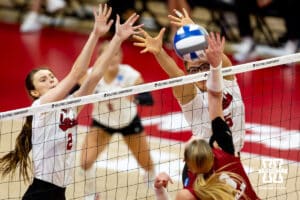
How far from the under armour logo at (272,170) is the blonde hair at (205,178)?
3412 millimetres

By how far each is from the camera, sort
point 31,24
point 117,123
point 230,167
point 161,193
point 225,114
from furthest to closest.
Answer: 1. point 31,24
2. point 117,123
3. point 225,114
4. point 230,167
5. point 161,193

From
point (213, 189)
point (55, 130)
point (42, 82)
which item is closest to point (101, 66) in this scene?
point (42, 82)

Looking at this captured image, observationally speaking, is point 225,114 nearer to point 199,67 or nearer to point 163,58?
point 199,67

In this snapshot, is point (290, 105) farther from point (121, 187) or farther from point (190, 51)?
point (190, 51)

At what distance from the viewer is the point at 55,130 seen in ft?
23.9

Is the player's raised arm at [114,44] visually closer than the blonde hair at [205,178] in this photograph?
No

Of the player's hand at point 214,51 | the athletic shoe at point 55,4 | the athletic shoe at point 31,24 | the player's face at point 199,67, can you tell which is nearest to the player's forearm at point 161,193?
the player's hand at point 214,51

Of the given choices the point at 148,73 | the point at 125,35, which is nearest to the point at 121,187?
the point at 125,35

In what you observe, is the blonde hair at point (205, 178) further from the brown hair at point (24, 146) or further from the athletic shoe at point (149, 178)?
the athletic shoe at point (149, 178)

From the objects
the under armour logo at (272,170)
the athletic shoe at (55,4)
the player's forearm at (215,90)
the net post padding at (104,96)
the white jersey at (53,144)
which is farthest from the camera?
the athletic shoe at (55,4)

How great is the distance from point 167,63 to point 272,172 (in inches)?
113

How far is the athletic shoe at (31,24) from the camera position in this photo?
51.8 feet

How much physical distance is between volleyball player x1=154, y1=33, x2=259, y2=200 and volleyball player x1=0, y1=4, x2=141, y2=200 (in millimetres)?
1021

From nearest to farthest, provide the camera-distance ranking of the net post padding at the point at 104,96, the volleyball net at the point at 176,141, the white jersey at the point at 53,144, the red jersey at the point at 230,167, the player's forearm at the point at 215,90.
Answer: the red jersey at the point at 230,167
the player's forearm at the point at 215,90
the net post padding at the point at 104,96
the white jersey at the point at 53,144
the volleyball net at the point at 176,141
